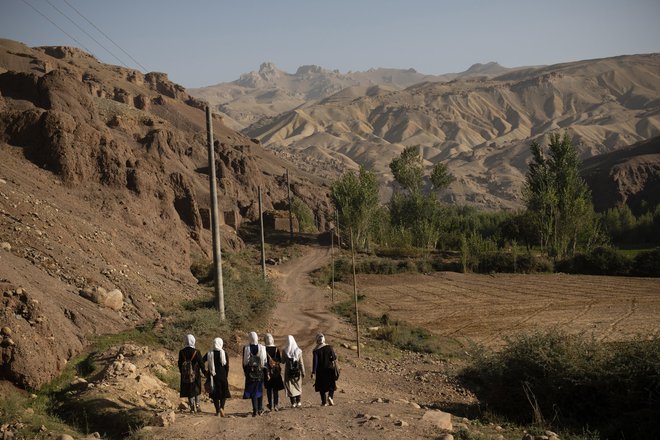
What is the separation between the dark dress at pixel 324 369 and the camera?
11.2 m

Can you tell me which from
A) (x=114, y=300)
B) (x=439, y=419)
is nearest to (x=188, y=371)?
(x=439, y=419)

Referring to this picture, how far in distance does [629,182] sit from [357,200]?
3004 inches

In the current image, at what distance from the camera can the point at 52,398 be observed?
10.5m

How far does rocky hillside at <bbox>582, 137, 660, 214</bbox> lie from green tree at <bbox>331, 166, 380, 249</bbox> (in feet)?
212

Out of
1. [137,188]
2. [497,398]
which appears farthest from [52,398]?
[137,188]

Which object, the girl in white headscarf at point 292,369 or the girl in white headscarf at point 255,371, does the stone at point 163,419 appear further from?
the girl in white headscarf at point 292,369

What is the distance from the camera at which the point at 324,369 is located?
36.8 feet

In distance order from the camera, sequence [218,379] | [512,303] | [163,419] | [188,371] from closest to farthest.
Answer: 1. [163,419]
2. [218,379]
3. [188,371]
4. [512,303]

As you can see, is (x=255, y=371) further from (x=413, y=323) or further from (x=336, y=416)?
(x=413, y=323)

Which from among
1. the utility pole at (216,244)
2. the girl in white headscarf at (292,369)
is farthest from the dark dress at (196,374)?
the utility pole at (216,244)

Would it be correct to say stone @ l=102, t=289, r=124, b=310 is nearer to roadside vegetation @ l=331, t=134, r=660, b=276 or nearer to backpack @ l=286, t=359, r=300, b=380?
backpack @ l=286, t=359, r=300, b=380

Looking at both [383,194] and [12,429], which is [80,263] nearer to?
[12,429]

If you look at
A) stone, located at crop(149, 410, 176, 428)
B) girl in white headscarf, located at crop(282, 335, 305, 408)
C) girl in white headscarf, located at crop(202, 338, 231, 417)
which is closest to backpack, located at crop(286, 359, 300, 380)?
girl in white headscarf, located at crop(282, 335, 305, 408)

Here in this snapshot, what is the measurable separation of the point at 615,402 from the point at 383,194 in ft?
450
